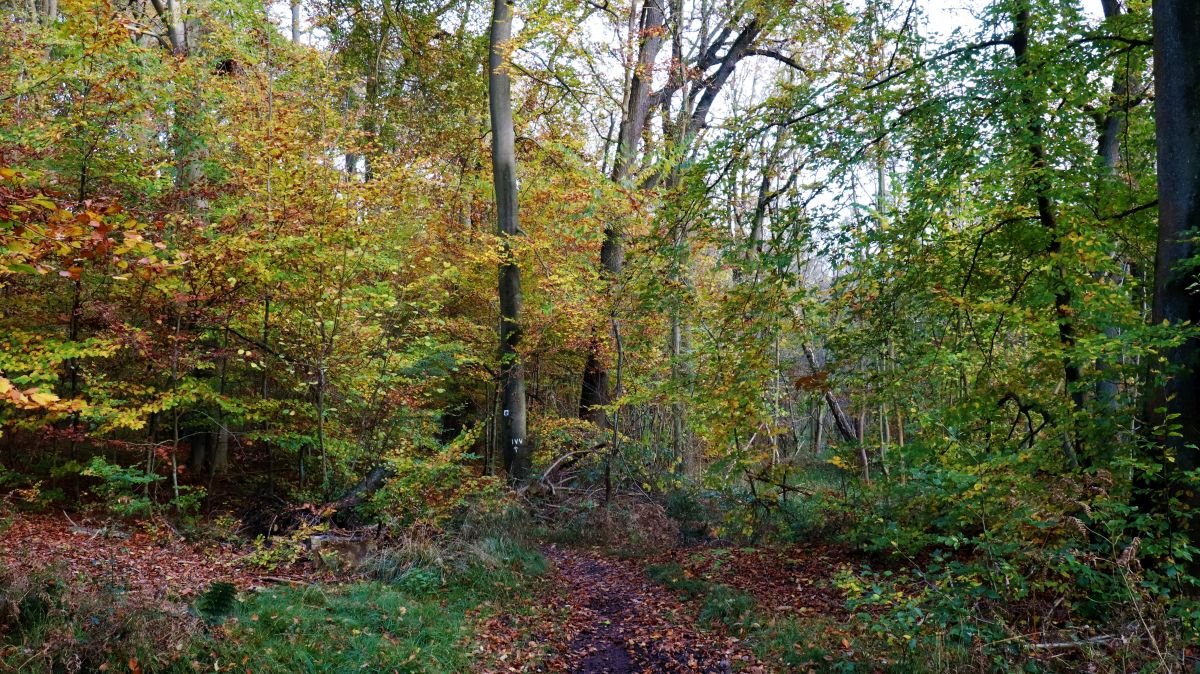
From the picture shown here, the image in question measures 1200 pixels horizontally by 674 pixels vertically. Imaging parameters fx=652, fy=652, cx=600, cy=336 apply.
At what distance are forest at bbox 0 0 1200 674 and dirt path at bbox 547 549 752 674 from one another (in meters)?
0.05

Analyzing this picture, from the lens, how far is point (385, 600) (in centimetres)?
602

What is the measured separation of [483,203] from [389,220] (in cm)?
688

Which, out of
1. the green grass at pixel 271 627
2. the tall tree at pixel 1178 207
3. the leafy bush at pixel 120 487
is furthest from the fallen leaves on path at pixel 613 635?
the leafy bush at pixel 120 487

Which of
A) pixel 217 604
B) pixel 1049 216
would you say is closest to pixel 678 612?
pixel 217 604

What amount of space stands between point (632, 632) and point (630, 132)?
1001 cm

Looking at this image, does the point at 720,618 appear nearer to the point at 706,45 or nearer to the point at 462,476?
the point at 462,476

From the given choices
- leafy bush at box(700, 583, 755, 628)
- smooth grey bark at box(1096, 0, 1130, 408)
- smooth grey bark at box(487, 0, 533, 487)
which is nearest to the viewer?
leafy bush at box(700, 583, 755, 628)

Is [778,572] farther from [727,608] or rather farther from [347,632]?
[347,632]

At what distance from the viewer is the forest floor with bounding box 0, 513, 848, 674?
5.29 m

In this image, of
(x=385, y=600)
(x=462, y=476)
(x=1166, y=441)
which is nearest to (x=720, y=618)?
(x=385, y=600)

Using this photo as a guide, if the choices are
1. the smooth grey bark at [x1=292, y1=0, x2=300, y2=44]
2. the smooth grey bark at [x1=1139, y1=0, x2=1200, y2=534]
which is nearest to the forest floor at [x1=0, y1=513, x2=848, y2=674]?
the smooth grey bark at [x1=1139, y1=0, x2=1200, y2=534]

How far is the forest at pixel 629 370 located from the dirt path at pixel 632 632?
2.1 inches

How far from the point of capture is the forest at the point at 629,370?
14.6ft

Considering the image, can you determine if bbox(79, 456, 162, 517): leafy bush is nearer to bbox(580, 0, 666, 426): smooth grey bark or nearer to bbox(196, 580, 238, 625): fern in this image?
bbox(196, 580, 238, 625): fern
